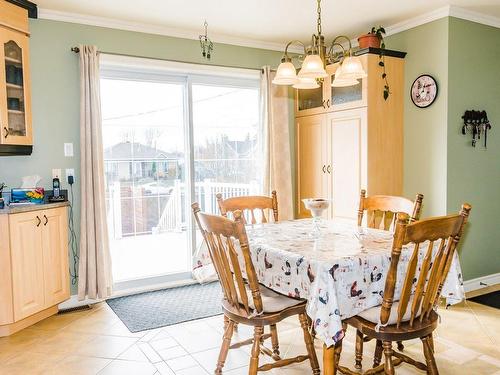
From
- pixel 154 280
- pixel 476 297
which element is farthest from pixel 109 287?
pixel 476 297

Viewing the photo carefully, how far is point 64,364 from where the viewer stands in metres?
2.66

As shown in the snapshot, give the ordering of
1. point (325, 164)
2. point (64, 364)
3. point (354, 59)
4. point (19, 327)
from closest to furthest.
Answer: point (354, 59) → point (64, 364) → point (19, 327) → point (325, 164)

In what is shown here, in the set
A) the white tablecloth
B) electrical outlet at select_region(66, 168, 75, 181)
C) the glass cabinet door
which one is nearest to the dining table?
the white tablecloth

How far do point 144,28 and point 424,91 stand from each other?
253cm

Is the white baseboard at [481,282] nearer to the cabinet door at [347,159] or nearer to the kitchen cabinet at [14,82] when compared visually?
the cabinet door at [347,159]

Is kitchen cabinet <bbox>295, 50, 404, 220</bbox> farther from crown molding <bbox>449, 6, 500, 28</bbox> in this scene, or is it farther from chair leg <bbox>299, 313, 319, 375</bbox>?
chair leg <bbox>299, 313, 319, 375</bbox>

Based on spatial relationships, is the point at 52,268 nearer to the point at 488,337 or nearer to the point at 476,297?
the point at 488,337

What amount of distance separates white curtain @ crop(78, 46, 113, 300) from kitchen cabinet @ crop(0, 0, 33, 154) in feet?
1.37

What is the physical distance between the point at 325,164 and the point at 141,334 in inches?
93.5

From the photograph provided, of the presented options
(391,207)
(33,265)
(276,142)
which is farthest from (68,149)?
(391,207)

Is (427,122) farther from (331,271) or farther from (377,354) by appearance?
(331,271)

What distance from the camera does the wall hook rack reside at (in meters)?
3.73

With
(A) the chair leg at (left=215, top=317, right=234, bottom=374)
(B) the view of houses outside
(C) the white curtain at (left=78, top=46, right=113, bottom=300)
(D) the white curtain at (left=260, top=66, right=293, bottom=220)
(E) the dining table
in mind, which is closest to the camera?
(E) the dining table

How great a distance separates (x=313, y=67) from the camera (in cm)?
237
